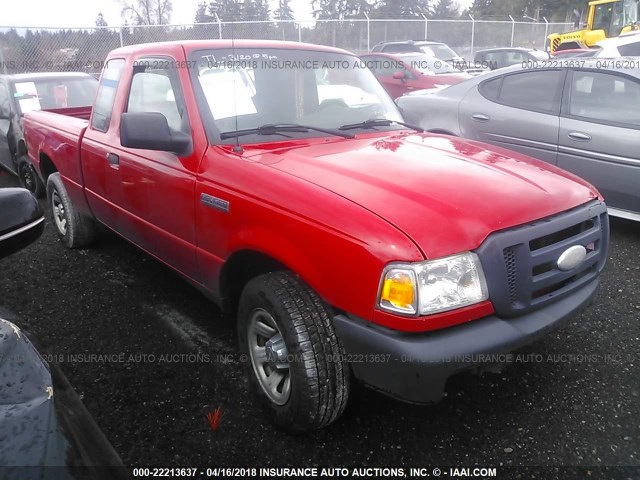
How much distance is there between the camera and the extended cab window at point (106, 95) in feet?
12.2

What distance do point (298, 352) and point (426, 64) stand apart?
458 inches

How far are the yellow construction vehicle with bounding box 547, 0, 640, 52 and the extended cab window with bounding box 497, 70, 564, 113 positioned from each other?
46.4ft

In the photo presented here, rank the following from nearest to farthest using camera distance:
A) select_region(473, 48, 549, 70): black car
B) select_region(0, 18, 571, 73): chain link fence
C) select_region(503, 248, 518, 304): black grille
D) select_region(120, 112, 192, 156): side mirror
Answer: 1. select_region(503, 248, 518, 304): black grille
2. select_region(120, 112, 192, 156): side mirror
3. select_region(0, 18, 571, 73): chain link fence
4. select_region(473, 48, 549, 70): black car

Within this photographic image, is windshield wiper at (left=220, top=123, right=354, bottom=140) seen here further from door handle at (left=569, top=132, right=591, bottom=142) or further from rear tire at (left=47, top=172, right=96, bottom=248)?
door handle at (left=569, top=132, right=591, bottom=142)

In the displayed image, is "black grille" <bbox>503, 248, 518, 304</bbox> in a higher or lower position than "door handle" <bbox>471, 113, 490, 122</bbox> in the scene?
lower

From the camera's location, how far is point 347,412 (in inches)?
103

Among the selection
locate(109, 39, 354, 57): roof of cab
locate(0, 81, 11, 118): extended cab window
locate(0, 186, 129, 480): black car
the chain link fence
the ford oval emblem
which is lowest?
the ford oval emblem

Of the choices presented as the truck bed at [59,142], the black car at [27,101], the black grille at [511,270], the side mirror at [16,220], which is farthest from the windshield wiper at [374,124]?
the black car at [27,101]

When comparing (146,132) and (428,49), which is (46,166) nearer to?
(146,132)

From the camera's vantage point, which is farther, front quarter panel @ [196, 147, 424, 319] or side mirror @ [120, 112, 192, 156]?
side mirror @ [120, 112, 192, 156]

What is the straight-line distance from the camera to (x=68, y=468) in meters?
1.04

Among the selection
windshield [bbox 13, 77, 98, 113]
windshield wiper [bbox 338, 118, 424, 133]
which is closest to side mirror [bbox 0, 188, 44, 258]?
windshield wiper [bbox 338, 118, 424, 133]

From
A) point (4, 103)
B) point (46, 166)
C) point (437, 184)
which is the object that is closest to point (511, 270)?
point (437, 184)

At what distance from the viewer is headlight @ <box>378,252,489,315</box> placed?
193 cm
